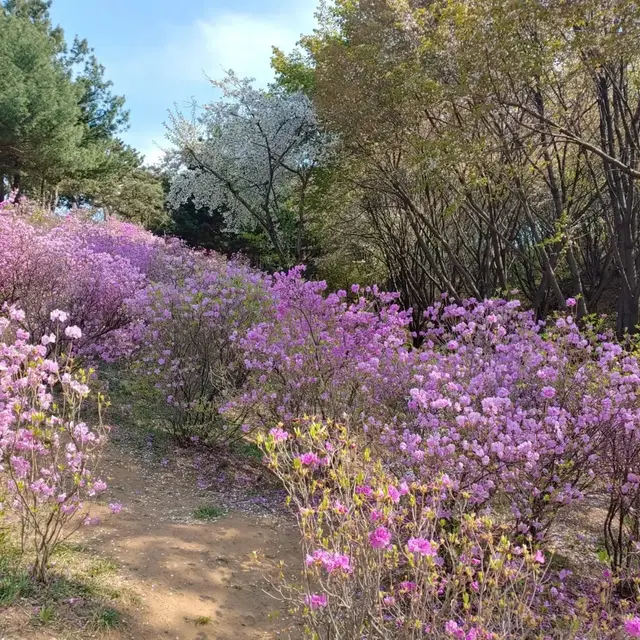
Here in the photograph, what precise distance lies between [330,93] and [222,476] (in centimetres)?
970

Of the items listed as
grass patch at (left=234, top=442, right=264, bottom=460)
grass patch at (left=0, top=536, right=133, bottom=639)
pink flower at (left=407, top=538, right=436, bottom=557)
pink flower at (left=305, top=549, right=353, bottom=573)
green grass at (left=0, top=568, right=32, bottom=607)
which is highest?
pink flower at (left=407, top=538, right=436, bottom=557)

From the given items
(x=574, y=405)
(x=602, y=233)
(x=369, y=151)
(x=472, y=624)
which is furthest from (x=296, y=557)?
(x=602, y=233)

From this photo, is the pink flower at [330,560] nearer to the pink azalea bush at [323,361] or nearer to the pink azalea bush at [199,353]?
the pink azalea bush at [323,361]

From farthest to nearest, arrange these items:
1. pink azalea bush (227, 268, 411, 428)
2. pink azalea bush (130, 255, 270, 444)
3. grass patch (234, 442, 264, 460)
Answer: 1. grass patch (234, 442, 264, 460)
2. pink azalea bush (130, 255, 270, 444)
3. pink azalea bush (227, 268, 411, 428)

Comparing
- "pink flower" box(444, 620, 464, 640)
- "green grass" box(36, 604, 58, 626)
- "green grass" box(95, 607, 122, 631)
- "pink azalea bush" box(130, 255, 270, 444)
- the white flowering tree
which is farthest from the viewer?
the white flowering tree

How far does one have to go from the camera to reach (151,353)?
5855 millimetres

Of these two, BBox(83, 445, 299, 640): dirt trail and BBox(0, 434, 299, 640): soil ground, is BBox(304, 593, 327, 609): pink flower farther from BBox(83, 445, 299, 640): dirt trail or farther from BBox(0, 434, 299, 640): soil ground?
BBox(83, 445, 299, 640): dirt trail

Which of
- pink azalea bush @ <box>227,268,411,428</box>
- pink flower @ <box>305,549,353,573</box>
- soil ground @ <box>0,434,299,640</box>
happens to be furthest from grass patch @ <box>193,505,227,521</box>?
pink flower @ <box>305,549,353,573</box>

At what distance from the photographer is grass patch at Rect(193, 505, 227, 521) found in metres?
4.38

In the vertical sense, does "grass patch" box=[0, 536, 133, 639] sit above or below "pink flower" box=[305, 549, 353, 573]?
below

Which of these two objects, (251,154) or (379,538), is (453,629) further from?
(251,154)

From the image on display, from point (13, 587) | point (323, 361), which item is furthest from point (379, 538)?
point (323, 361)

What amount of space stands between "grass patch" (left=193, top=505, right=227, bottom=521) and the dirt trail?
0.15 feet

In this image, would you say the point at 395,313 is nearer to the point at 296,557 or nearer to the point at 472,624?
the point at 296,557
